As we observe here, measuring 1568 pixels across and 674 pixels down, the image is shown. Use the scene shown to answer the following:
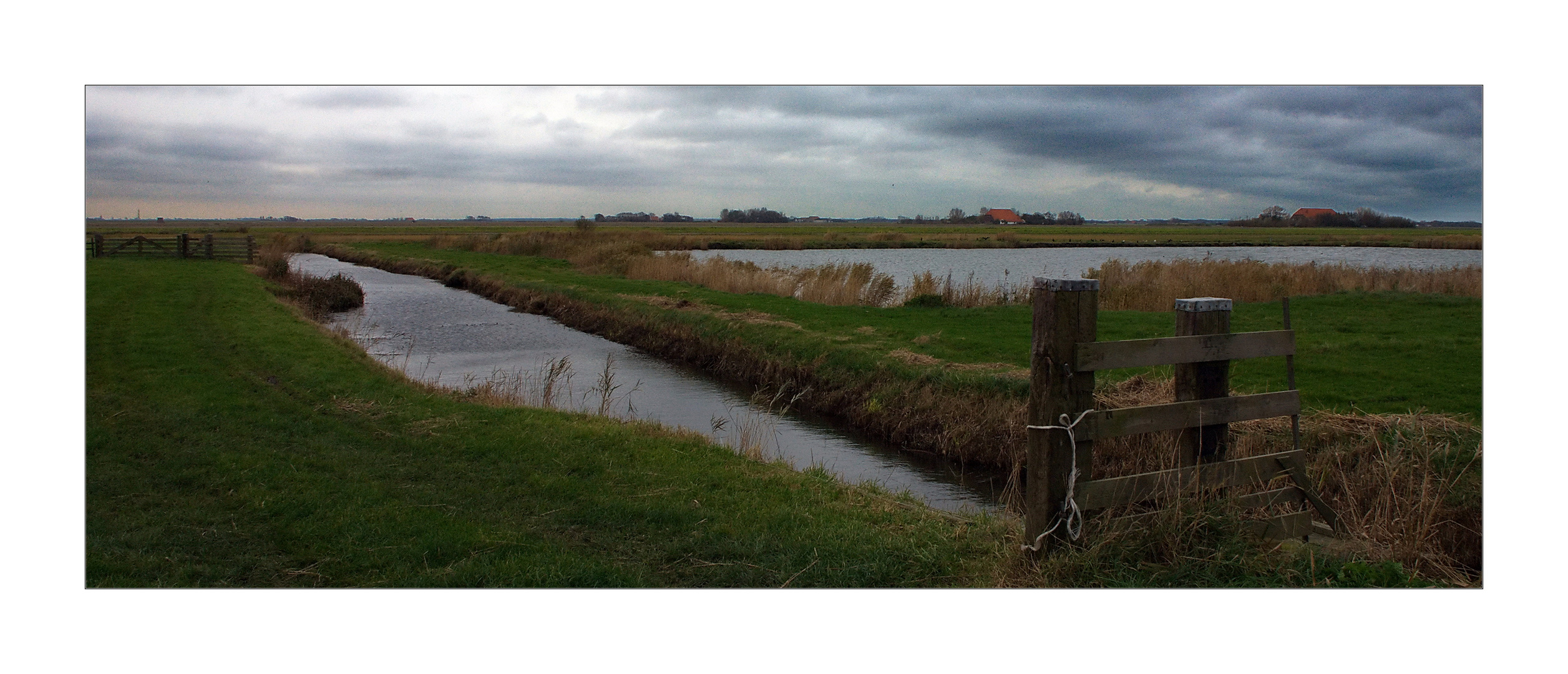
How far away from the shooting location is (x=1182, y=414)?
16.8 feet

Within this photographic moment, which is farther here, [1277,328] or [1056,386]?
[1277,328]

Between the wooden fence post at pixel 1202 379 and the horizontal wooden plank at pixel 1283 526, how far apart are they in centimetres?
47

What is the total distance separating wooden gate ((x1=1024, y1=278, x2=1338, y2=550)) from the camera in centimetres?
475

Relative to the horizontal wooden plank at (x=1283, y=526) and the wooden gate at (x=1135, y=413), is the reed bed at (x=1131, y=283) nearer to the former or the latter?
the horizontal wooden plank at (x=1283, y=526)

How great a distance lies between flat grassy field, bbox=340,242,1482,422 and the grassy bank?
5.63m

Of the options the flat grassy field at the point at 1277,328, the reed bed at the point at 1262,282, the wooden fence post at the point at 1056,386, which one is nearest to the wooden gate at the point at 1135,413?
the wooden fence post at the point at 1056,386

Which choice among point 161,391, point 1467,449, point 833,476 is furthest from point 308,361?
point 1467,449

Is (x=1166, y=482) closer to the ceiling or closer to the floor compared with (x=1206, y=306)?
closer to the floor

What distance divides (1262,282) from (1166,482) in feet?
68.4

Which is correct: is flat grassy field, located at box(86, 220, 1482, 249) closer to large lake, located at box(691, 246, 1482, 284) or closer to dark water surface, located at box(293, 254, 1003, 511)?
large lake, located at box(691, 246, 1482, 284)

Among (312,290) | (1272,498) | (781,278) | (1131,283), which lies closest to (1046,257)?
(781,278)

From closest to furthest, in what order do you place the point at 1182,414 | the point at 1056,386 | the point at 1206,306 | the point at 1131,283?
the point at 1056,386 → the point at 1182,414 → the point at 1206,306 → the point at 1131,283

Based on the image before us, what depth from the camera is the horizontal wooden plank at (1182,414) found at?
4836 mm

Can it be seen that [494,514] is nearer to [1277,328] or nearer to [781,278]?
[1277,328]
